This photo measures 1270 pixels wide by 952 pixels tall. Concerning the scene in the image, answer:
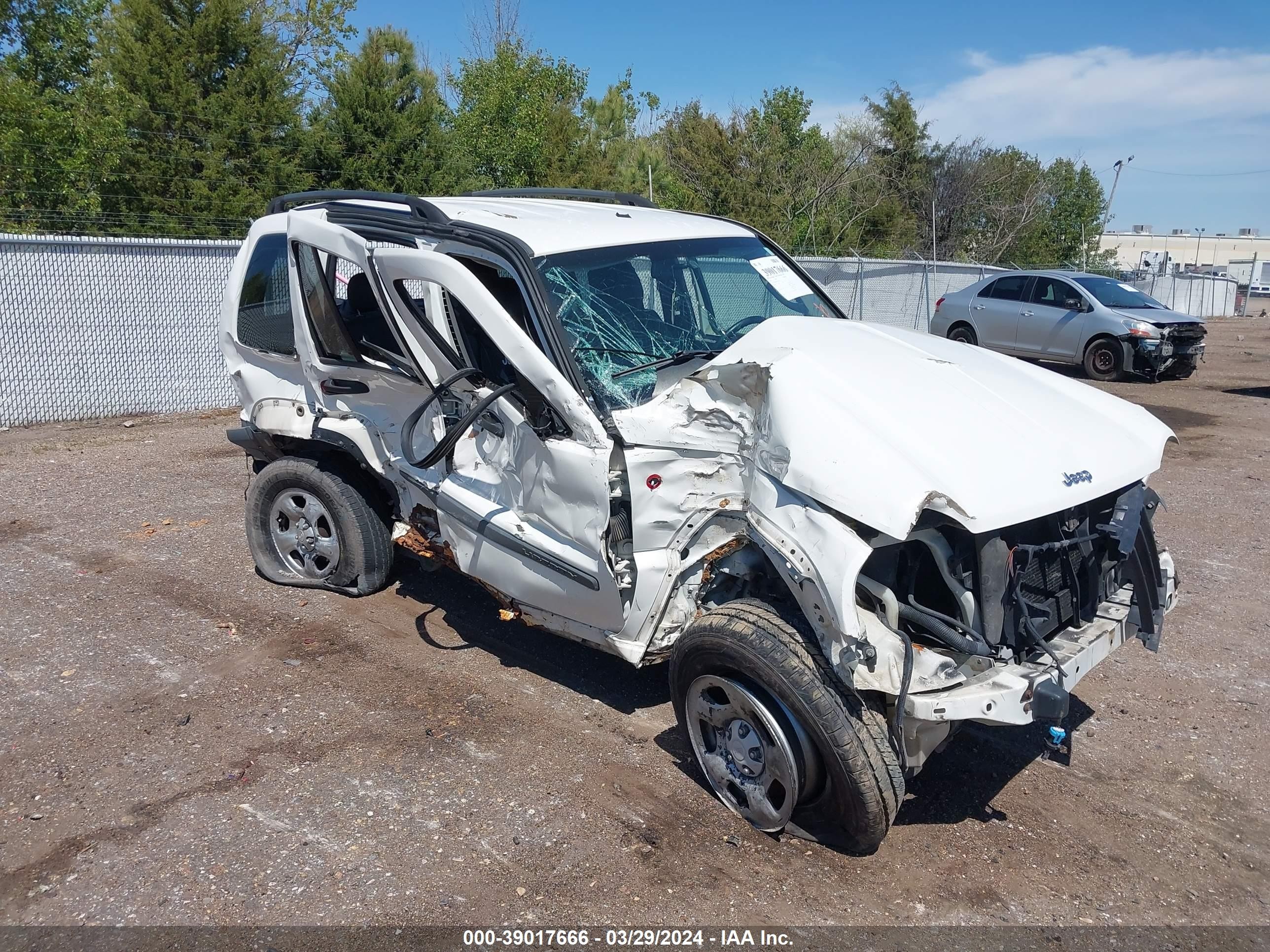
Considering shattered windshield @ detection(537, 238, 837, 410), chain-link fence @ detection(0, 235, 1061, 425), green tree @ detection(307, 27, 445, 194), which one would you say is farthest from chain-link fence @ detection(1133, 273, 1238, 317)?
shattered windshield @ detection(537, 238, 837, 410)

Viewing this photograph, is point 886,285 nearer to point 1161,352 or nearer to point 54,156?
point 1161,352

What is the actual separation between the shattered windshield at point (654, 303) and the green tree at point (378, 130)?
1806 centimetres

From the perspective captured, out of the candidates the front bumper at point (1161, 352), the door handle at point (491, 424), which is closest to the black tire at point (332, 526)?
the door handle at point (491, 424)

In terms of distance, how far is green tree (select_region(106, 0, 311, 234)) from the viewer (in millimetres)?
19656

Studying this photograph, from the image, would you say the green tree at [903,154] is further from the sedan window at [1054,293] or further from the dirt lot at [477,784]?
the dirt lot at [477,784]

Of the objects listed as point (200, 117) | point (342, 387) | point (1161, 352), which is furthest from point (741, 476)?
point (200, 117)

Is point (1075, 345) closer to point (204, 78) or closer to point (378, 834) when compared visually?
point (378, 834)

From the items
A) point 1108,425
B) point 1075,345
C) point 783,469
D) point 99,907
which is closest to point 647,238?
point 783,469

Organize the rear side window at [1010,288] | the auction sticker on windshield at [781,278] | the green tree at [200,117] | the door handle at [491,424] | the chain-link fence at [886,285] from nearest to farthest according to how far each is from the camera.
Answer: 1. the door handle at [491,424]
2. the auction sticker on windshield at [781,278]
3. the rear side window at [1010,288]
4. the chain-link fence at [886,285]
5. the green tree at [200,117]

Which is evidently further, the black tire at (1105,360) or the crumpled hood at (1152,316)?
the black tire at (1105,360)

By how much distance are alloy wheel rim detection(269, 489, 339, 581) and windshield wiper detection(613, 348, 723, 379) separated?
2323mm

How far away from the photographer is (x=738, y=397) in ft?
12.0

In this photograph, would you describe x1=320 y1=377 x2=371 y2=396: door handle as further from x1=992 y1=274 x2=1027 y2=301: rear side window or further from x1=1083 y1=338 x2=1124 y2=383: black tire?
x1=992 y1=274 x2=1027 y2=301: rear side window

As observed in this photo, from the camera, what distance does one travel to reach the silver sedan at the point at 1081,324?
1489 cm
